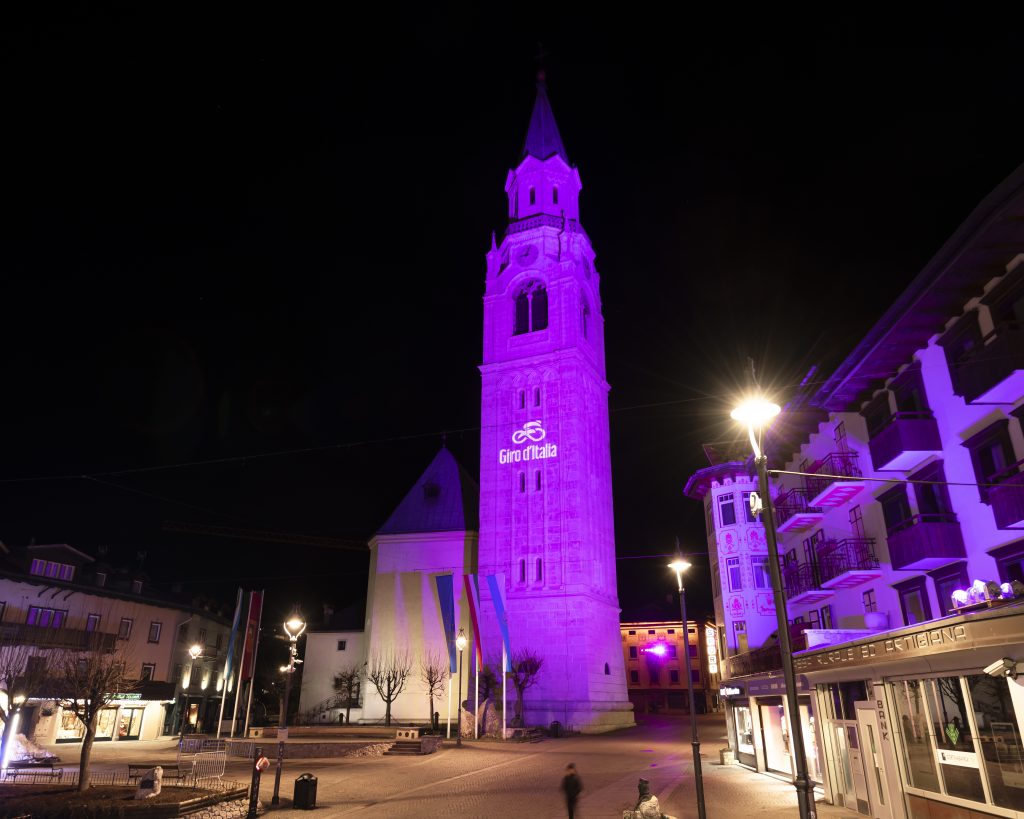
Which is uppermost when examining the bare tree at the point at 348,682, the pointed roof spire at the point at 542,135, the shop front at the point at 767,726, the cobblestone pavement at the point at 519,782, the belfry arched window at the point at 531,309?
the pointed roof spire at the point at 542,135

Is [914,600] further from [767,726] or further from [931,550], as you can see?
[767,726]

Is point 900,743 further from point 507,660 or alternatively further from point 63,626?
point 63,626

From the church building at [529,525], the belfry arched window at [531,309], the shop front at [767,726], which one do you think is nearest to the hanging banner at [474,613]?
the church building at [529,525]

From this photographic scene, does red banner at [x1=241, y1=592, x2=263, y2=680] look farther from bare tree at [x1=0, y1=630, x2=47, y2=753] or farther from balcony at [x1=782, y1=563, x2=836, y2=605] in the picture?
balcony at [x1=782, y1=563, x2=836, y2=605]

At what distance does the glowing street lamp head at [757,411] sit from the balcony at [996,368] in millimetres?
6360

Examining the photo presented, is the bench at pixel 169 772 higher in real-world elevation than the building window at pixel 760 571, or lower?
lower

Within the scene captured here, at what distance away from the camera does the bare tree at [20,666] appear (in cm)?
3227

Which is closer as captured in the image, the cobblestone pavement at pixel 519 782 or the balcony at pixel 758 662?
the cobblestone pavement at pixel 519 782

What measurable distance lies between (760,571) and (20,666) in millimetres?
39198

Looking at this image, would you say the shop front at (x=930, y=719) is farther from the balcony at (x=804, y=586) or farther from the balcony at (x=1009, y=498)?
the balcony at (x=804, y=586)

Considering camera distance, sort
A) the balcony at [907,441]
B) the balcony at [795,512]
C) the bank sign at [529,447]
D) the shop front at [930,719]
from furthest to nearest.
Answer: the bank sign at [529,447] < the balcony at [795,512] < the balcony at [907,441] < the shop front at [930,719]

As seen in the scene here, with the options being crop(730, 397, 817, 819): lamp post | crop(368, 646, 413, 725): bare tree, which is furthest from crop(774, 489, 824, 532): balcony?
crop(368, 646, 413, 725): bare tree

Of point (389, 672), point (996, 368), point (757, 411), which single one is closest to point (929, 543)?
point (996, 368)

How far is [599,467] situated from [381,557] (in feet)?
64.9
